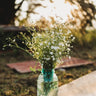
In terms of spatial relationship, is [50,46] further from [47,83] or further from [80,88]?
[80,88]

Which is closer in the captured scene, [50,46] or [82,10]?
[50,46]

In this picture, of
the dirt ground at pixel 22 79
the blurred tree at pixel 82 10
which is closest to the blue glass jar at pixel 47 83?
the dirt ground at pixel 22 79

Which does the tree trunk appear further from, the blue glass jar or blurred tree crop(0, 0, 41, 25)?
the blue glass jar

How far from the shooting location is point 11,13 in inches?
252

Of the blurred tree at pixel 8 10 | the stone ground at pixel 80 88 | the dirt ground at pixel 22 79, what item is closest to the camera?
the stone ground at pixel 80 88

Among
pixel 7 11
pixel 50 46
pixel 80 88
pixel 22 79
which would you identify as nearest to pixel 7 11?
pixel 7 11

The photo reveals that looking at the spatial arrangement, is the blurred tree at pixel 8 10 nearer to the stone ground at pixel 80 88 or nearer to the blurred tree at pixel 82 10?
the blurred tree at pixel 82 10

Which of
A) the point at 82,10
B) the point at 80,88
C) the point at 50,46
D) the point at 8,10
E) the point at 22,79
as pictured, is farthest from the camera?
the point at 8,10

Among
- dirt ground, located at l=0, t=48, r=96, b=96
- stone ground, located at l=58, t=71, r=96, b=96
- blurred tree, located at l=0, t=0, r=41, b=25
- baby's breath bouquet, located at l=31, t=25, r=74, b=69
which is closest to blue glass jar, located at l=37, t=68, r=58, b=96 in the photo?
baby's breath bouquet, located at l=31, t=25, r=74, b=69

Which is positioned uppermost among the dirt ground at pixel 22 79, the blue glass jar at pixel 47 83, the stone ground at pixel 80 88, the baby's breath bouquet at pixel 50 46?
the baby's breath bouquet at pixel 50 46

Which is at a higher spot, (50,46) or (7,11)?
(50,46)

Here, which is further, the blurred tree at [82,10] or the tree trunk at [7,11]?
the tree trunk at [7,11]

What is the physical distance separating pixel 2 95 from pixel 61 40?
4.72 feet

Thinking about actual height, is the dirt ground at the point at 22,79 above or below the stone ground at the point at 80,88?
below
